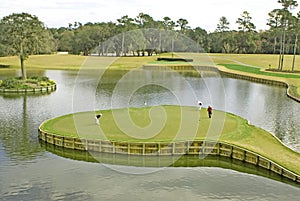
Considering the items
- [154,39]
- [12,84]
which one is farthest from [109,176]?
[154,39]

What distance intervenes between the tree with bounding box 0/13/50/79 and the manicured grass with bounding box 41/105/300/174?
3312 cm

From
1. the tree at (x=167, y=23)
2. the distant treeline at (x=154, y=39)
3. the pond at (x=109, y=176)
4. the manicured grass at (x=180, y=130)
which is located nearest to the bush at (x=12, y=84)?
the pond at (x=109, y=176)

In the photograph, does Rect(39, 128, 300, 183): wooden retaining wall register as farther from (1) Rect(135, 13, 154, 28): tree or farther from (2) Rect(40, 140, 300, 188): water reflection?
(1) Rect(135, 13, 154, 28): tree

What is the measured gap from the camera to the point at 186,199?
70.3 feet

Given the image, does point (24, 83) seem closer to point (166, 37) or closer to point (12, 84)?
point (12, 84)

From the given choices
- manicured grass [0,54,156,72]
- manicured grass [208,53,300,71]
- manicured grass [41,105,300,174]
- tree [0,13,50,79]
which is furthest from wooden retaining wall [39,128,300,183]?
manicured grass [208,53,300,71]

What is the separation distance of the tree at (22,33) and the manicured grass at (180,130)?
3312cm

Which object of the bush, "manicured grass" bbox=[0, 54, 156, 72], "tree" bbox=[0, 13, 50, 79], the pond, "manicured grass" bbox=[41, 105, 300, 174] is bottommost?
the pond

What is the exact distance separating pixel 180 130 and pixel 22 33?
43.2m

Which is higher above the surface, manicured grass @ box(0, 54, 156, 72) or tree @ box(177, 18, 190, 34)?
tree @ box(177, 18, 190, 34)

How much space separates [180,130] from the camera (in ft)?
104

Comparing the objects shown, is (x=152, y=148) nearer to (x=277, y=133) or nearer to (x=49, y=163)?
(x=49, y=163)

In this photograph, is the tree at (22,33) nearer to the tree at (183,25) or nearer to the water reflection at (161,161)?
the water reflection at (161,161)

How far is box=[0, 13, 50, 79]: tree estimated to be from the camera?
63.2 meters
